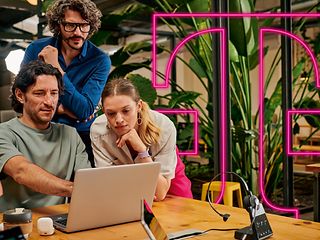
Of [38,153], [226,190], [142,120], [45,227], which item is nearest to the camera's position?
[45,227]

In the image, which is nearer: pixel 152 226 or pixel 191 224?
pixel 152 226

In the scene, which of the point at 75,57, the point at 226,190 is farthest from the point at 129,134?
the point at 226,190

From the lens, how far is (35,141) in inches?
84.1

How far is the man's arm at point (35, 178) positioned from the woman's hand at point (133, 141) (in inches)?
15.2

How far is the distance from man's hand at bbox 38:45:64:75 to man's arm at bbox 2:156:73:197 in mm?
702

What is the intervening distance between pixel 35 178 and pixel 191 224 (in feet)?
2.11

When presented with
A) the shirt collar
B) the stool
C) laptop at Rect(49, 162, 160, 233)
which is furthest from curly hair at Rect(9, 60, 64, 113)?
the stool

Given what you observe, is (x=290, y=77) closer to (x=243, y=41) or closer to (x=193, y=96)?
(x=243, y=41)

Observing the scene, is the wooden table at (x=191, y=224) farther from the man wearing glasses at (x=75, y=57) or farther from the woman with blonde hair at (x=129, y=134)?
the man wearing glasses at (x=75, y=57)

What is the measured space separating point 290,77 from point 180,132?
1190 mm

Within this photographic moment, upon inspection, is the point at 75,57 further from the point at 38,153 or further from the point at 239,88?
the point at 239,88

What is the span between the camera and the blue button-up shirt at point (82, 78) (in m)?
2.54

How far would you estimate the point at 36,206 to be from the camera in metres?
2.11

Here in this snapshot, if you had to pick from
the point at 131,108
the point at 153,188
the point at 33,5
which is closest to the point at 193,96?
the point at 33,5
